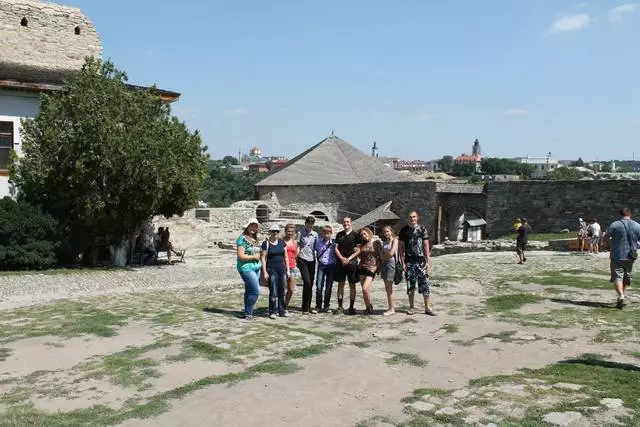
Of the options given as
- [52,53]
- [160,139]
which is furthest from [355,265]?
[52,53]

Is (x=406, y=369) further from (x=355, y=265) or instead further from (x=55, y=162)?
(x=55, y=162)

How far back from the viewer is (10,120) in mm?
19125

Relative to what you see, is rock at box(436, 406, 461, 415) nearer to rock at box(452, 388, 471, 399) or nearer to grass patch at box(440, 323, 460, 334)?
rock at box(452, 388, 471, 399)

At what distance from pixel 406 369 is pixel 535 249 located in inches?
714

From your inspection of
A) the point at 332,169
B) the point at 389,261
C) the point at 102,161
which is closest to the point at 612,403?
the point at 389,261

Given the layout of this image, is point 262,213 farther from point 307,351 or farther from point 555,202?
point 307,351

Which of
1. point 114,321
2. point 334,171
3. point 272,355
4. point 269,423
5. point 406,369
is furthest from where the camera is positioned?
point 334,171

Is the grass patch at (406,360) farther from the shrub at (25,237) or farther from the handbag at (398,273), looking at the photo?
the shrub at (25,237)

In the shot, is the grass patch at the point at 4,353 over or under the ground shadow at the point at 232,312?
under

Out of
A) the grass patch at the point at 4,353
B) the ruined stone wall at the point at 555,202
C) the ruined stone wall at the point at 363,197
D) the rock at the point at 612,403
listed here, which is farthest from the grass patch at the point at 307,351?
the ruined stone wall at the point at 363,197

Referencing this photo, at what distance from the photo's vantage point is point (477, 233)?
1964 inches

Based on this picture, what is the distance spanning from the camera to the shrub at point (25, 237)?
16234mm

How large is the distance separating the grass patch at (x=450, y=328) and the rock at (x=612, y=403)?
10.8 feet

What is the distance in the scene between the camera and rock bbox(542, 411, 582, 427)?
15.9ft
